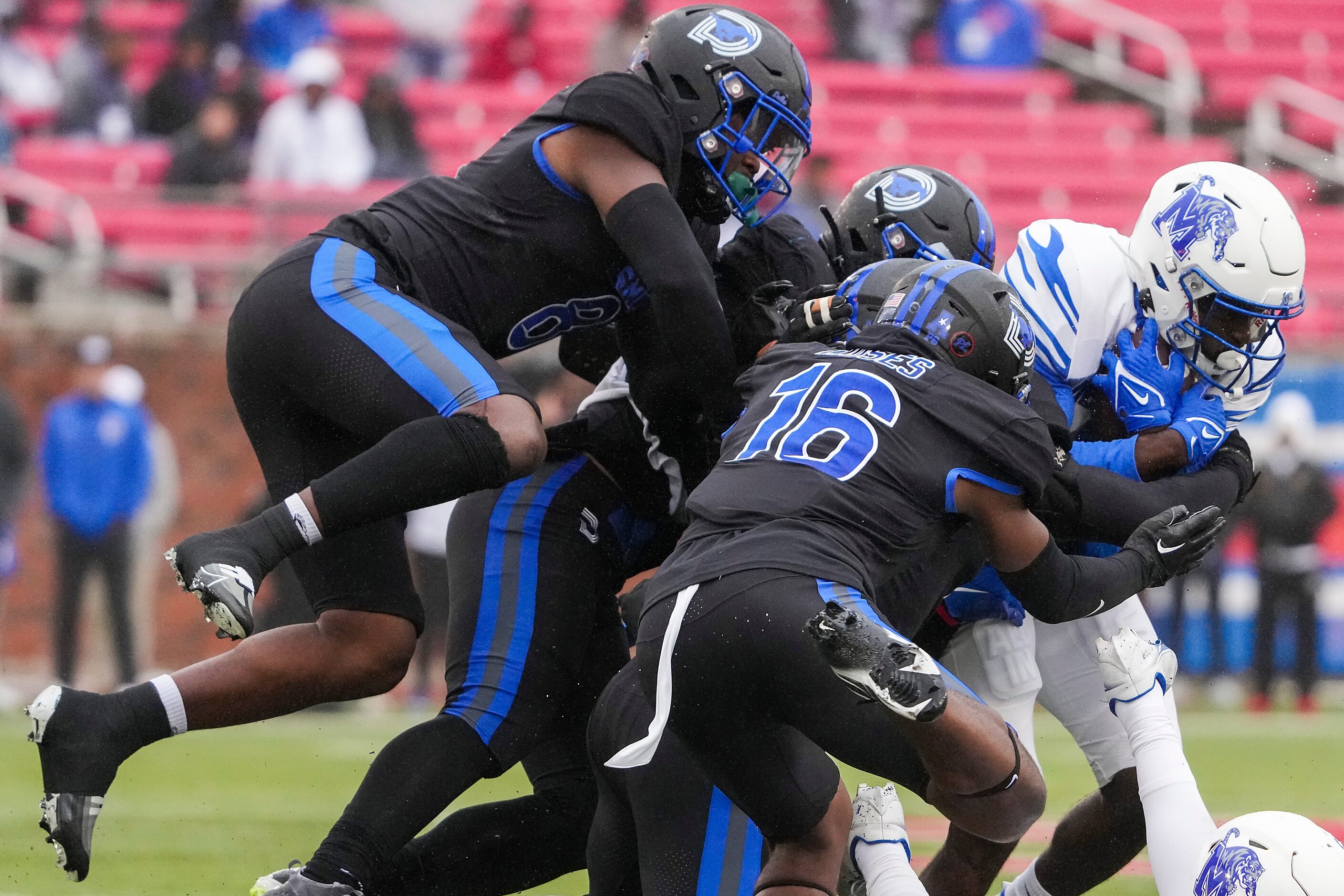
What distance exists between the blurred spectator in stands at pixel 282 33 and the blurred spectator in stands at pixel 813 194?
12.8 feet

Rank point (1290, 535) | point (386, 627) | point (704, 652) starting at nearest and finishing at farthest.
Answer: point (704, 652)
point (386, 627)
point (1290, 535)

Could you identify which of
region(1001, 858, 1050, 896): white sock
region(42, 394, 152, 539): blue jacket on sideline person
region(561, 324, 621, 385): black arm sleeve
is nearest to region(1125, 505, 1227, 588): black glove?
region(1001, 858, 1050, 896): white sock

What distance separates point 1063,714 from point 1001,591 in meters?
0.42

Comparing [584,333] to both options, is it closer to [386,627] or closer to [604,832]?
[386,627]

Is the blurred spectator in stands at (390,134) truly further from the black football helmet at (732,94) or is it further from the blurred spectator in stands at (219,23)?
the black football helmet at (732,94)

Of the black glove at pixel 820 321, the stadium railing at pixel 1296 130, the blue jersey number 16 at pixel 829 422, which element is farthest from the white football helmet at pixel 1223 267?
the stadium railing at pixel 1296 130

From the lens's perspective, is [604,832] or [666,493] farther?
[666,493]

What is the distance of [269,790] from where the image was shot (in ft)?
23.6

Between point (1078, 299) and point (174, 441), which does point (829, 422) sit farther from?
point (174, 441)

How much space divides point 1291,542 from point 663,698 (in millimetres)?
8715

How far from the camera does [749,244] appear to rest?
4207 millimetres

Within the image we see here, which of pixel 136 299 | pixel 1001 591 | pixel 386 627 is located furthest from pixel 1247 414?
pixel 136 299

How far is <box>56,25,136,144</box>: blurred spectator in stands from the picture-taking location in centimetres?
1181

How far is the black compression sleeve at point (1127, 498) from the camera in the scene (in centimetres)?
367
